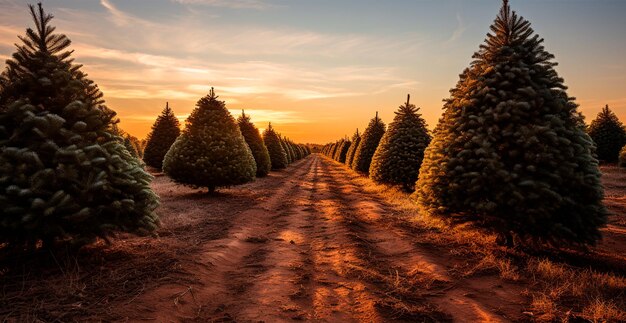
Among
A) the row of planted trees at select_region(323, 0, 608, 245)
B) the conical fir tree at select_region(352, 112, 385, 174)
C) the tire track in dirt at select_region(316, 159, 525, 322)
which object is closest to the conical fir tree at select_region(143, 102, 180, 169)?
the conical fir tree at select_region(352, 112, 385, 174)

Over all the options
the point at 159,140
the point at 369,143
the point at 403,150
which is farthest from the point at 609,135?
the point at 159,140

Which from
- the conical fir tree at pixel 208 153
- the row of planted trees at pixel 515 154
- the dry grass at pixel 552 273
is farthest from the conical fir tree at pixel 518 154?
the conical fir tree at pixel 208 153

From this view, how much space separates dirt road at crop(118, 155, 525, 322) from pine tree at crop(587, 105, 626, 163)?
106ft

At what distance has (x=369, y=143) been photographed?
2744 centimetres

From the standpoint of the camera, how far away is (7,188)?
4996 millimetres

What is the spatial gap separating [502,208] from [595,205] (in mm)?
1742

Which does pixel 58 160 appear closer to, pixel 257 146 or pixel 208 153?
pixel 208 153

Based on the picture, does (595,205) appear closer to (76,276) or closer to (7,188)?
(76,276)

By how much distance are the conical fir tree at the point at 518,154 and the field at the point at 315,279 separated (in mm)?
785

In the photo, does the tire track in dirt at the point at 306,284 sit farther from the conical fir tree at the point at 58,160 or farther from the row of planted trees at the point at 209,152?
the row of planted trees at the point at 209,152

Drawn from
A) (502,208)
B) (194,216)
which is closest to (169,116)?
(194,216)

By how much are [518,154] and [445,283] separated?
3.08 m

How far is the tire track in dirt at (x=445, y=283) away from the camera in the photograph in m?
4.91

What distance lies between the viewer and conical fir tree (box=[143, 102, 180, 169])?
27812 mm
